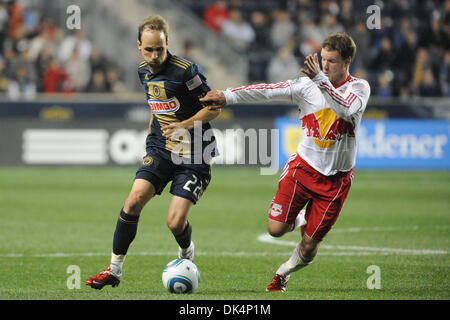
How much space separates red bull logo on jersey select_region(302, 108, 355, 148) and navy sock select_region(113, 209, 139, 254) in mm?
1769

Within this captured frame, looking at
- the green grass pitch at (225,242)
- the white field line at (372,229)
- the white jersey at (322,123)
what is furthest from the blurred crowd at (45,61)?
the white jersey at (322,123)

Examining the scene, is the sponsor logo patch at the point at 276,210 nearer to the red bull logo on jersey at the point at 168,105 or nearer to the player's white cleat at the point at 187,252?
the player's white cleat at the point at 187,252

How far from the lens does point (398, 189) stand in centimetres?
1684

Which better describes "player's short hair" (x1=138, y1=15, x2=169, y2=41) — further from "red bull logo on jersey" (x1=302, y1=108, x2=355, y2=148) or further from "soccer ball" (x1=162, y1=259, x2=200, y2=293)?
"soccer ball" (x1=162, y1=259, x2=200, y2=293)

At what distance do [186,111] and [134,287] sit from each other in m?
1.65

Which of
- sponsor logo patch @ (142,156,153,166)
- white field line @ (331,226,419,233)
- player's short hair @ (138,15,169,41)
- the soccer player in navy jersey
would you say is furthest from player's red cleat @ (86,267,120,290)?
white field line @ (331,226,419,233)

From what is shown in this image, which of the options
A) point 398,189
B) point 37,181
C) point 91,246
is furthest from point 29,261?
point 398,189

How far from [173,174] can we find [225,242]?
3.03 meters

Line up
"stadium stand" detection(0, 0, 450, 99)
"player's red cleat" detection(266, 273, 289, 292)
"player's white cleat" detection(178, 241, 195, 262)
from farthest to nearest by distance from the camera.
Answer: "stadium stand" detection(0, 0, 450, 99), "player's white cleat" detection(178, 241, 195, 262), "player's red cleat" detection(266, 273, 289, 292)

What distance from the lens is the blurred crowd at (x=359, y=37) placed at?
22.2 meters

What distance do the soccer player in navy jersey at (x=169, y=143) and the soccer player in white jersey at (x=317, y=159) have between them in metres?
0.76

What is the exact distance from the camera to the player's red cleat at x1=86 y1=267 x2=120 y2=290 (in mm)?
6793

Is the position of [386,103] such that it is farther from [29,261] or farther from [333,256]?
[29,261]

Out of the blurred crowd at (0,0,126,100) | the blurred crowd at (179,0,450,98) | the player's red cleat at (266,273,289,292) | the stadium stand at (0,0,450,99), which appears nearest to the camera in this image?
the player's red cleat at (266,273,289,292)
